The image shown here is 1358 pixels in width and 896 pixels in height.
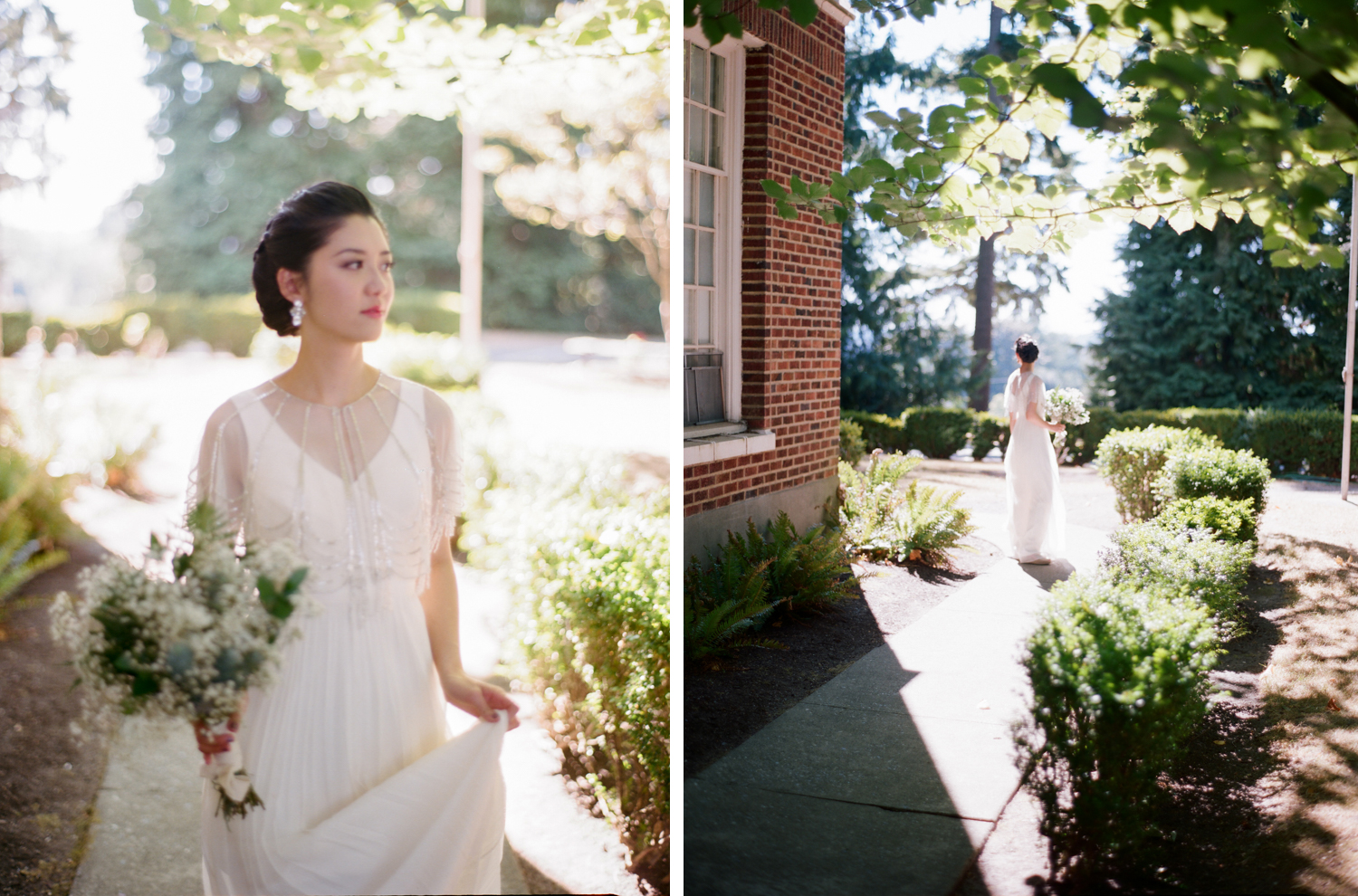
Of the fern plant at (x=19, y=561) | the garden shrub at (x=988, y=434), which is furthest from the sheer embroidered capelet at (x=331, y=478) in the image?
the garden shrub at (x=988, y=434)

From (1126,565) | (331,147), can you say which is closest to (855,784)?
(1126,565)

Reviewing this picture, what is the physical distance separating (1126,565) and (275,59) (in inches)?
93.7

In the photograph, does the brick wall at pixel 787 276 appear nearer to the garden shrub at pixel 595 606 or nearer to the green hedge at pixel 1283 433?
the garden shrub at pixel 595 606

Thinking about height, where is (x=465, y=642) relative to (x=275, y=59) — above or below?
below

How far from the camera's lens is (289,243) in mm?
2109

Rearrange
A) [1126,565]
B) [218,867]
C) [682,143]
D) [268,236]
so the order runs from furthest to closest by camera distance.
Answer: [682,143], [1126,565], [218,867], [268,236]

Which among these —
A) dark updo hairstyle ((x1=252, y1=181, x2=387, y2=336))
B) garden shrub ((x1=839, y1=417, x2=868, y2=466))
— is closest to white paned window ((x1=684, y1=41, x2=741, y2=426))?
garden shrub ((x1=839, y1=417, x2=868, y2=466))

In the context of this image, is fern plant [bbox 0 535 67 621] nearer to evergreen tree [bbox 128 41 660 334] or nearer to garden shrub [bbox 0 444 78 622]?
garden shrub [bbox 0 444 78 622]

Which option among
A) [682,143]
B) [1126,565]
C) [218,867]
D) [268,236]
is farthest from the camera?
[682,143]

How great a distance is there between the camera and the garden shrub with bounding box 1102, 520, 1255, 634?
247 cm

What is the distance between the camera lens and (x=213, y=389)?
216 centimetres

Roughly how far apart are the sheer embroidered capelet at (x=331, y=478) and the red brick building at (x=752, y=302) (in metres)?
0.89

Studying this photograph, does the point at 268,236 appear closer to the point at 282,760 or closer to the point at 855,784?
the point at 282,760

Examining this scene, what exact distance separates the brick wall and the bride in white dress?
34.7 inches
